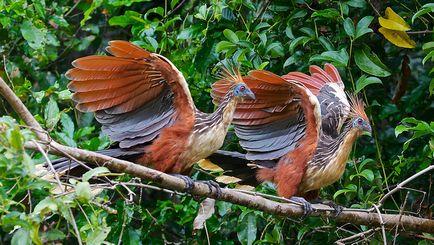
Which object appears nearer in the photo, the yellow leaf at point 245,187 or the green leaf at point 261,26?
the yellow leaf at point 245,187

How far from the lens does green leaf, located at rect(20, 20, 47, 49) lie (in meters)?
5.59

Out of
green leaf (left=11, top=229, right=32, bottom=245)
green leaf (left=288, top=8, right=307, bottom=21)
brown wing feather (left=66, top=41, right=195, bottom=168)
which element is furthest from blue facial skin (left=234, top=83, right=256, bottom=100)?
A: green leaf (left=11, top=229, right=32, bottom=245)

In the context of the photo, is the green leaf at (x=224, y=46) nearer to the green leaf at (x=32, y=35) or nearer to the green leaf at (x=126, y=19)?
the green leaf at (x=126, y=19)

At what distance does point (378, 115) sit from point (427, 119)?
18.2 inches

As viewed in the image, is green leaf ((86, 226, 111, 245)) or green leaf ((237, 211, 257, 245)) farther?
green leaf ((237, 211, 257, 245))

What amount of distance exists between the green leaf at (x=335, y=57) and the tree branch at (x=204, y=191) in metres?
0.84

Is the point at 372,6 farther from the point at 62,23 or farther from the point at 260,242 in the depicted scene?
the point at 62,23

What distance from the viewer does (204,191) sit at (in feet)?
14.2

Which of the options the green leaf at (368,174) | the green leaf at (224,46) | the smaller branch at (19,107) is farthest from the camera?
the green leaf at (224,46)

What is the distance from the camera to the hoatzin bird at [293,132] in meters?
4.94

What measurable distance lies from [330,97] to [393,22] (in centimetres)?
57

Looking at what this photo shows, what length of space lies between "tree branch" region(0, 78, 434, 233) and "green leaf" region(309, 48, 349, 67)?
841 millimetres

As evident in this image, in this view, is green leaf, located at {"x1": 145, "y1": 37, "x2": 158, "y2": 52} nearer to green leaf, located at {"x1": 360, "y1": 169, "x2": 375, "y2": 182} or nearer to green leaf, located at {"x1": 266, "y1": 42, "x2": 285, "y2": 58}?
green leaf, located at {"x1": 266, "y1": 42, "x2": 285, "y2": 58}

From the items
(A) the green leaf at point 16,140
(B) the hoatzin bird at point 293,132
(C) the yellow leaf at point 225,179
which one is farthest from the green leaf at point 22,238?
(C) the yellow leaf at point 225,179
